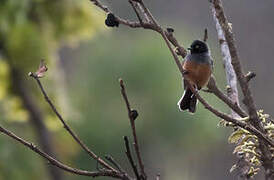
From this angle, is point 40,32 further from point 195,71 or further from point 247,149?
point 247,149

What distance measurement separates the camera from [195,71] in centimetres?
229

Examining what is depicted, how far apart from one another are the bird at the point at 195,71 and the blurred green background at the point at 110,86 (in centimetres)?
199

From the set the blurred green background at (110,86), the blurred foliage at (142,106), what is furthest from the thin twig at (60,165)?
the blurred foliage at (142,106)

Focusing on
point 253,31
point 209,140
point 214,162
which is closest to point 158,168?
point 209,140

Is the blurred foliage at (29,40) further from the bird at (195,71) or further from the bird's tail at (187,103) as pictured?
the bird's tail at (187,103)

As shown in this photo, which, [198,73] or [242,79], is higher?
[198,73]

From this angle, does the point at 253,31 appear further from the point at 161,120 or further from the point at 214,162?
the point at 161,120

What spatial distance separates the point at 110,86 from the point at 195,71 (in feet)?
27.1

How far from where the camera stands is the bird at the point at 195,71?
7.04 feet

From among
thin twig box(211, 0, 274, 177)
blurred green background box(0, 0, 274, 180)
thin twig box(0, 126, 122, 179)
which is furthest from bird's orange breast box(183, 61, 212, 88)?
blurred green background box(0, 0, 274, 180)

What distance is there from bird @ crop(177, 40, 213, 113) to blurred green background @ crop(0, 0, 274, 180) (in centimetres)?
199

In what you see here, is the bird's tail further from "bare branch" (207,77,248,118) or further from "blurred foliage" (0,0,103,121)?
"blurred foliage" (0,0,103,121)

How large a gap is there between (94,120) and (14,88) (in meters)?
4.34

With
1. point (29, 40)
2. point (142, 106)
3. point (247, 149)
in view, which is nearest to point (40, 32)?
point (29, 40)
